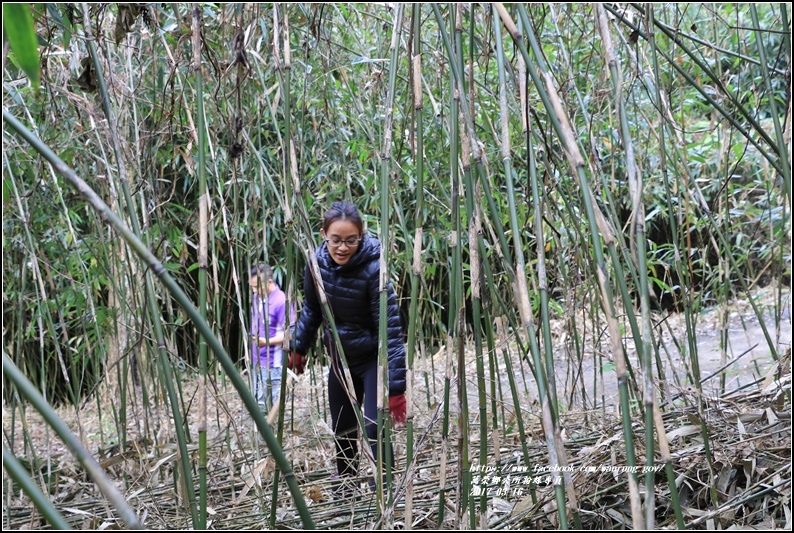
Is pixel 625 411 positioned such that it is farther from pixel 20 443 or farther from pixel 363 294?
pixel 20 443

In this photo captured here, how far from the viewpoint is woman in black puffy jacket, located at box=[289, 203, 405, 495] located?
1.86 metres

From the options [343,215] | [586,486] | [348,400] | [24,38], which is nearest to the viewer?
[24,38]

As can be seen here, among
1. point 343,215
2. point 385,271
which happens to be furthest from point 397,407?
point 385,271

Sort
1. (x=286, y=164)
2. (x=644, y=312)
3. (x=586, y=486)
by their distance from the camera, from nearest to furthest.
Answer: (x=644, y=312) < (x=286, y=164) < (x=586, y=486)

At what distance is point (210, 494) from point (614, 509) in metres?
0.97

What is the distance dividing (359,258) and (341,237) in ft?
0.33

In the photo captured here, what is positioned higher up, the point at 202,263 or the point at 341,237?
the point at 341,237

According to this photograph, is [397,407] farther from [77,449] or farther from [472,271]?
[77,449]

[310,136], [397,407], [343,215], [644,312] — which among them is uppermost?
[310,136]

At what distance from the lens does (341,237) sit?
1859 millimetres

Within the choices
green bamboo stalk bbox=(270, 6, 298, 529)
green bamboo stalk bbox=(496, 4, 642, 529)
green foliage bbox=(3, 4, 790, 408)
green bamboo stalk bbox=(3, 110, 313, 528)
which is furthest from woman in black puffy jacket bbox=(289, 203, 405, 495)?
green bamboo stalk bbox=(3, 110, 313, 528)

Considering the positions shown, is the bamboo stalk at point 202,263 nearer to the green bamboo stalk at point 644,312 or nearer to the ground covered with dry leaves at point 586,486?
the ground covered with dry leaves at point 586,486

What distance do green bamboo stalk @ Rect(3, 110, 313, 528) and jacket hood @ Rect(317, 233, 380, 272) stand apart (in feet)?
4.33

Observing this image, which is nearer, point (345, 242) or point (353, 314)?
point (345, 242)
